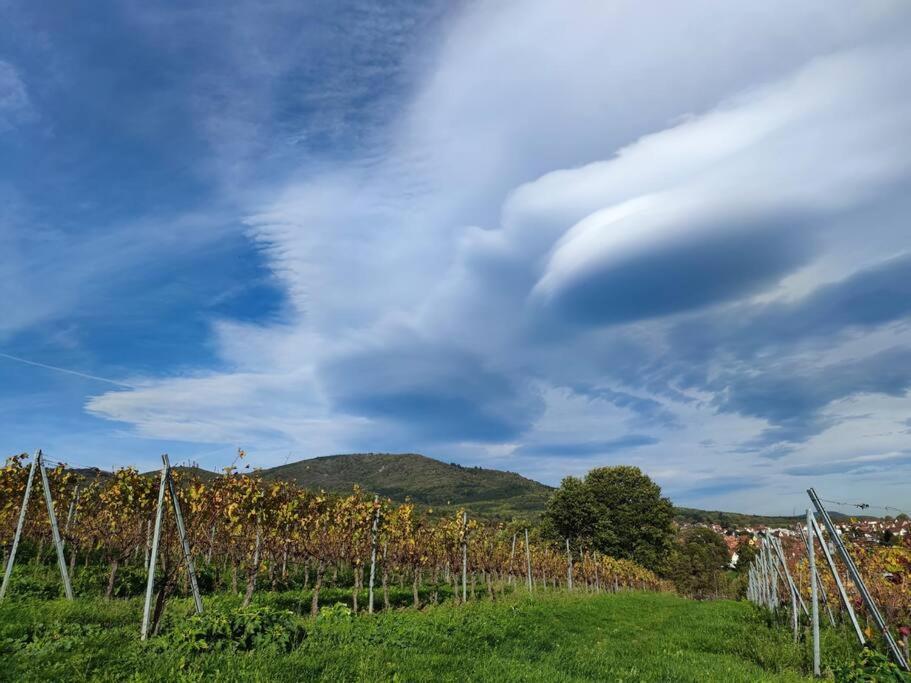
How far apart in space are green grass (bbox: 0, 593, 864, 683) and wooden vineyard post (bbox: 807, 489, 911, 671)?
69.0 inches

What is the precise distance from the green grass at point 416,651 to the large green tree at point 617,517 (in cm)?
4058

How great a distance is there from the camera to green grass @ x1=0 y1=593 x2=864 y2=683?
6910 millimetres

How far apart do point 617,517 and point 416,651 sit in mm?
53082

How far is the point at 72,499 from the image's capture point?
20.4 meters

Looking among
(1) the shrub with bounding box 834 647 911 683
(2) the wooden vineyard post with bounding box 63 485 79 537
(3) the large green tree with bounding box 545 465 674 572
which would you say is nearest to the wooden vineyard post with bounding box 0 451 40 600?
(2) the wooden vineyard post with bounding box 63 485 79 537

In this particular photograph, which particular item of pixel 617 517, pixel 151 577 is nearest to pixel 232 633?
pixel 151 577

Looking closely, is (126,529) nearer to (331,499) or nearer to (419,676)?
(331,499)

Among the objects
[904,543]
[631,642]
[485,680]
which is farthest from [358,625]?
[904,543]

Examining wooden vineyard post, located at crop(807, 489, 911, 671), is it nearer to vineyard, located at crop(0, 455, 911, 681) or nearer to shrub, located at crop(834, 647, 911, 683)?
shrub, located at crop(834, 647, 911, 683)

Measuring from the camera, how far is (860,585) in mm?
8781

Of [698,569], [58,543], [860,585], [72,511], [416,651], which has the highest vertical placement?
[72,511]

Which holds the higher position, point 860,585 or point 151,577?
point 151,577

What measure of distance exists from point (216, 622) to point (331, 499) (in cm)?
1528

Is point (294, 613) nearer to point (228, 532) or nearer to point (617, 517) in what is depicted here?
point (228, 532)
